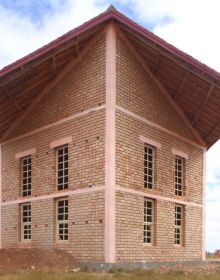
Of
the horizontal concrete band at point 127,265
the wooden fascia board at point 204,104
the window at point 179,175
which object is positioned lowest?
the horizontal concrete band at point 127,265

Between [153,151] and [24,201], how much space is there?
20.0 ft

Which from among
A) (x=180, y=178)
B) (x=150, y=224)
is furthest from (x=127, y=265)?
(x=180, y=178)

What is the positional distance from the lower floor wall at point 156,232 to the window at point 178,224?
0.47 ft

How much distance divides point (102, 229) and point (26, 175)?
21.0 feet

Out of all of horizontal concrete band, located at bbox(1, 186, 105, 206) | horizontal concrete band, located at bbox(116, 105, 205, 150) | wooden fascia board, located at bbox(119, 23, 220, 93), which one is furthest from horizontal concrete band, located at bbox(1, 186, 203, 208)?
wooden fascia board, located at bbox(119, 23, 220, 93)

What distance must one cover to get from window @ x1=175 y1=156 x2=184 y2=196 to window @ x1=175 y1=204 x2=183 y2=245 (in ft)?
2.26

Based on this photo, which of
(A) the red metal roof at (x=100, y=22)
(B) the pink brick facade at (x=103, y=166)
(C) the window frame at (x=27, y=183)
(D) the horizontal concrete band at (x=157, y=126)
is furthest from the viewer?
(C) the window frame at (x=27, y=183)


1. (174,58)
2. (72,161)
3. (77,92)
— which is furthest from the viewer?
(77,92)

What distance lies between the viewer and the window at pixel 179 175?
19.4 metres

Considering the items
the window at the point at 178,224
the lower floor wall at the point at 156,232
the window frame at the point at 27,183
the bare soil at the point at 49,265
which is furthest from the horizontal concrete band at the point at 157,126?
the bare soil at the point at 49,265

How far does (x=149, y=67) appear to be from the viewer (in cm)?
1756

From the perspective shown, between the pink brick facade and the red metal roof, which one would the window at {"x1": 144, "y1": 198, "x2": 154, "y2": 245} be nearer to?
the pink brick facade

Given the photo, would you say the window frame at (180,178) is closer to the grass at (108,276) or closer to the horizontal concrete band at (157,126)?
the horizontal concrete band at (157,126)

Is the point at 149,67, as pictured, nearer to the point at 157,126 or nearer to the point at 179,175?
the point at 157,126
